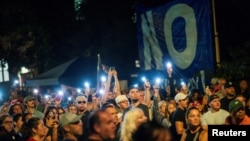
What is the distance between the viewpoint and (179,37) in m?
15.4

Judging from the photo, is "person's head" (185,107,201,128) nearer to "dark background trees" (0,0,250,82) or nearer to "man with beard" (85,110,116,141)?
"man with beard" (85,110,116,141)

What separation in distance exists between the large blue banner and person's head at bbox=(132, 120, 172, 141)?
980cm

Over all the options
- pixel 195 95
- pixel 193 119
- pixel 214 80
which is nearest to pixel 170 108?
pixel 195 95

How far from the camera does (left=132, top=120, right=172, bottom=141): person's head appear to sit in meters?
4.07

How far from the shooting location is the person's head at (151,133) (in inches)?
160

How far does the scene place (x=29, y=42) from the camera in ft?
109

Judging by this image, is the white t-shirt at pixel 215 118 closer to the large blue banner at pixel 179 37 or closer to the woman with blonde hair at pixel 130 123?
the woman with blonde hair at pixel 130 123

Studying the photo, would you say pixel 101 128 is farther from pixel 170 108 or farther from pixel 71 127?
pixel 170 108

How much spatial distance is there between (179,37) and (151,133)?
37.7 ft

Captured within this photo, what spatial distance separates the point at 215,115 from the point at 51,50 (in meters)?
26.8

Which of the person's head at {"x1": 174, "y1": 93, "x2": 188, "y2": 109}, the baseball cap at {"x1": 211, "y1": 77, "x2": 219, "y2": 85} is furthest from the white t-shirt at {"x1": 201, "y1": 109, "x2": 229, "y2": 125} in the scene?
the baseball cap at {"x1": 211, "y1": 77, "x2": 219, "y2": 85}

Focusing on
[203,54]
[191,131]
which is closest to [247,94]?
[203,54]

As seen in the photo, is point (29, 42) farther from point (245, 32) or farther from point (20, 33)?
point (245, 32)

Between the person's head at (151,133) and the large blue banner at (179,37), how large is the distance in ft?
32.1
